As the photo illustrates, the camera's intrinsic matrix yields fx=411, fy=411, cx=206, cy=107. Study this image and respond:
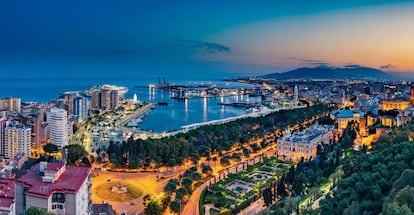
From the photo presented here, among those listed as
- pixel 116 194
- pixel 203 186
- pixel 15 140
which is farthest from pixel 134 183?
pixel 15 140

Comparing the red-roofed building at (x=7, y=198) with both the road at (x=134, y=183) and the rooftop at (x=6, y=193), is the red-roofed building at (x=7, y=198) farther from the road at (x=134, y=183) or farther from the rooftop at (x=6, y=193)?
the road at (x=134, y=183)

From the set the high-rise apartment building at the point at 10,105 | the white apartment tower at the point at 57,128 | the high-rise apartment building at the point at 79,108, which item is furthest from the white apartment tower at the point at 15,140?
the high-rise apartment building at the point at 10,105

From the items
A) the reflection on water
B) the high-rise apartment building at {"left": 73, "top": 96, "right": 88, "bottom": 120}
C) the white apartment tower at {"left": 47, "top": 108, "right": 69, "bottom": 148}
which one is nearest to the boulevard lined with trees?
the white apartment tower at {"left": 47, "top": 108, "right": 69, "bottom": 148}

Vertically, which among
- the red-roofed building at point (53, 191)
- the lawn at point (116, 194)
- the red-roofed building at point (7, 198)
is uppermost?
the red-roofed building at point (53, 191)

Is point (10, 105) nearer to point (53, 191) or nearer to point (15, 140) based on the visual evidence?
point (15, 140)

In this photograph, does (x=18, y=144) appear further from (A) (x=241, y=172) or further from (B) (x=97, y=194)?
(A) (x=241, y=172)
